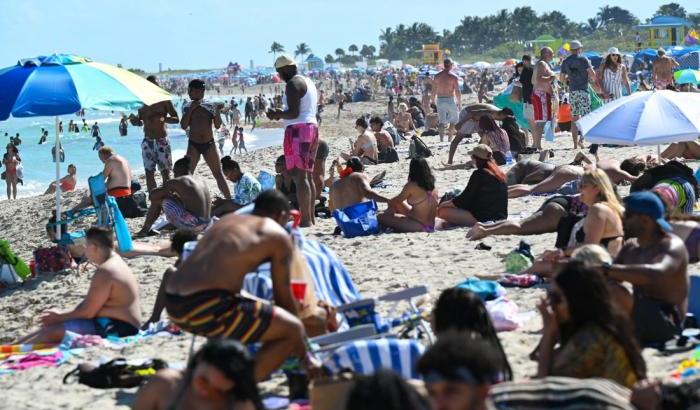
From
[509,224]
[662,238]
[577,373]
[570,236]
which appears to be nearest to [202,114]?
[509,224]

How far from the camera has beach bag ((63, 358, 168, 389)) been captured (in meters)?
5.61

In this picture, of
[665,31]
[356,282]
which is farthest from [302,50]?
[356,282]

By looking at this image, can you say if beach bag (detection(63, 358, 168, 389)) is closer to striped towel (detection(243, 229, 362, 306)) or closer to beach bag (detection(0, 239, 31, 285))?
striped towel (detection(243, 229, 362, 306))

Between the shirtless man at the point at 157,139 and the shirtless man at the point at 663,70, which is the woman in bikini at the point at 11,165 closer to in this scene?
the shirtless man at the point at 157,139

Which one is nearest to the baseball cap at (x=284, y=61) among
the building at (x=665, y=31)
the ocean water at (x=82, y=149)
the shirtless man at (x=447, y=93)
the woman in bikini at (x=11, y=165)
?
the shirtless man at (x=447, y=93)

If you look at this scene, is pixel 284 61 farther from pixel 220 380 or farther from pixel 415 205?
pixel 220 380

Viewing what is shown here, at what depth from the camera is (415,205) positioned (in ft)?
30.8

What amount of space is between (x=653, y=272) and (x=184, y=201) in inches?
218

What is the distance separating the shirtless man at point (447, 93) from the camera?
17266mm

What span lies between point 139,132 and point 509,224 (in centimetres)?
4937

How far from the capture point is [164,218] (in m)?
10.6

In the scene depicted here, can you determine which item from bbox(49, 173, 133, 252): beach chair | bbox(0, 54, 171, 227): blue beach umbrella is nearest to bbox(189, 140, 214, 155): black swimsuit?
bbox(49, 173, 133, 252): beach chair

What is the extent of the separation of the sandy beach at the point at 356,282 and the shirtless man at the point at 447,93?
3.57 metres

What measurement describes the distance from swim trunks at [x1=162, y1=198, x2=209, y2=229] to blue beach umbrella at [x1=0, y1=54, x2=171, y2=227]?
49.5 inches
